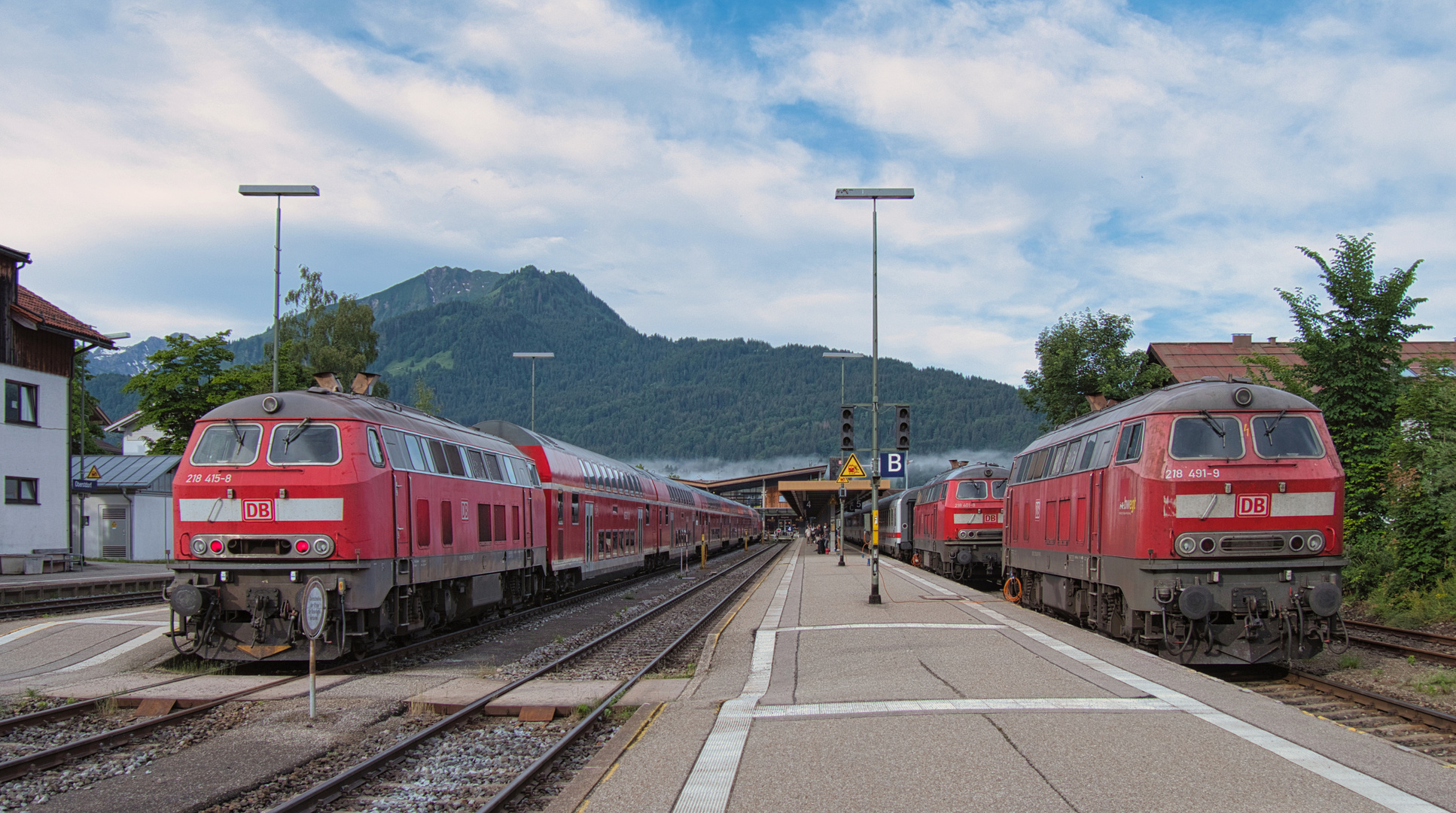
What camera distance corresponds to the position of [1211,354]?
139ft

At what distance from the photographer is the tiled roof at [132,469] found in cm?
4056

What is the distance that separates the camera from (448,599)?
15.6m

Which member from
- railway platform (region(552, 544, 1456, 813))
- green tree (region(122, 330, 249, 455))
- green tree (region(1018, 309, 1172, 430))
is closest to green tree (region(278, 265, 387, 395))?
Answer: green tree (region(122, 330, 249, 455))

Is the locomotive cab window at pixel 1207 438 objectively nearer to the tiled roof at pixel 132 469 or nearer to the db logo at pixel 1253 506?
the db logo at pixel 1253 506

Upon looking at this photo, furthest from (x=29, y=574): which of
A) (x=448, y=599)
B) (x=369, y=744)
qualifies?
(x=369, y=744)

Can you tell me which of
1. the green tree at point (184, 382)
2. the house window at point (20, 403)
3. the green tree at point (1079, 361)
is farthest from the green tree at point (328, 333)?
the green tree at point (1079, 361)

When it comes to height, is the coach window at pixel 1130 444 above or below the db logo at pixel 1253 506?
above

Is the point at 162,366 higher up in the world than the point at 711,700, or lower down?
higher up

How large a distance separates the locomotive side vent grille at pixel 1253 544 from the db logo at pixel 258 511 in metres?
10.9

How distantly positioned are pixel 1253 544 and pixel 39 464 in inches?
1332

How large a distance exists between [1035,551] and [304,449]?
12.1 meters

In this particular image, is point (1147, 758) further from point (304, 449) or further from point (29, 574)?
point (29, 574)

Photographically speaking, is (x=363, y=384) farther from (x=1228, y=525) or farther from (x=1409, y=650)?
(x=1409, y=650)

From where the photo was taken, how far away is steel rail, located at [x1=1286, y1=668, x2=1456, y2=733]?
8.56m
